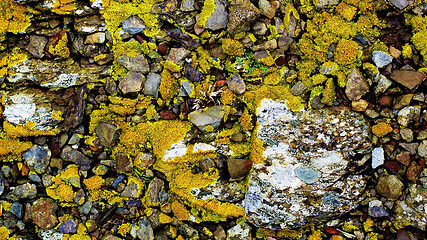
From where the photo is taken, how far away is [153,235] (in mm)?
4504

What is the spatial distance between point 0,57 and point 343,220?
588 centimetres

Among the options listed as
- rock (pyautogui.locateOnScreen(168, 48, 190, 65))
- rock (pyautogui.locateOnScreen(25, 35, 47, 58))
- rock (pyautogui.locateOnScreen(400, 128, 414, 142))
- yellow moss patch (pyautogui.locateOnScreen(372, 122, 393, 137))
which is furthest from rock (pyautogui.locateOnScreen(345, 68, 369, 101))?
rock (pyautogui.locateOnScreen(25, 35, 47, 58))

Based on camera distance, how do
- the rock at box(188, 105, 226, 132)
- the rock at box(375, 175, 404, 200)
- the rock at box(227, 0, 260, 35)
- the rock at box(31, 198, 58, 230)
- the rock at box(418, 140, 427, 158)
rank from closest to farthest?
the rock at box(418, 140, 427, 158), the rock at box(375, 175, 404, 200), the rock at box(227, 0, 260, 35), the rock at box(188, 105, 226, 132), the rock at box(31, 198, 58, 230)

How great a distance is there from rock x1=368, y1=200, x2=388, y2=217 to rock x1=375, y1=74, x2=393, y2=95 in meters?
1.59

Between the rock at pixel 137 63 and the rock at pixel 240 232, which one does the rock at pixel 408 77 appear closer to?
the rock at pixel 240 232

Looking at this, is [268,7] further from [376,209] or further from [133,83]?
[376,209]

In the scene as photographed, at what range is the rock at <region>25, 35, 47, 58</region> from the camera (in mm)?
4480

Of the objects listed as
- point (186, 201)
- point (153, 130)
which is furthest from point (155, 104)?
point (186, 201)

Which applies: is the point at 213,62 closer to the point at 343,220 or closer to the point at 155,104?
the point at 155,104

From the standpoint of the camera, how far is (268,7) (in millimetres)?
4258

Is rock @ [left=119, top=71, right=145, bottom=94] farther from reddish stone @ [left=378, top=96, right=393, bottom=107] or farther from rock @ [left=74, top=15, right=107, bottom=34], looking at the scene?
reddish stone @ [left=378, top=96, right=393, bottom=107]

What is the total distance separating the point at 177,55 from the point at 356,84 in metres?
2.69

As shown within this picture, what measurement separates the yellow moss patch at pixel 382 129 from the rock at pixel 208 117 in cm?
221

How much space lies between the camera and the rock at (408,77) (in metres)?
3.85
